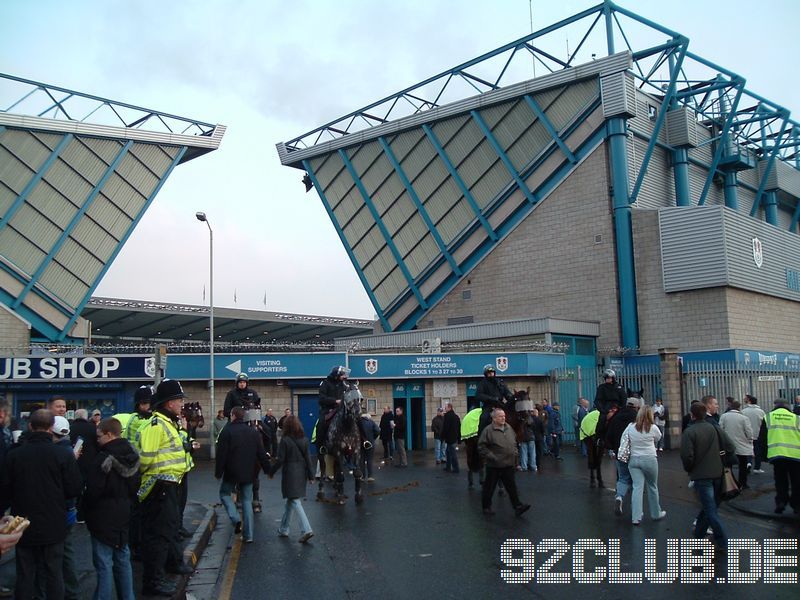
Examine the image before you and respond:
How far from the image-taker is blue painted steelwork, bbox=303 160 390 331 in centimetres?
4631

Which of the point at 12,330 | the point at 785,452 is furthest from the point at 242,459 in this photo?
the point at 12,330

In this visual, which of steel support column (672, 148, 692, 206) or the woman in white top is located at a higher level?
steel support column (672, 148, 692, 206)

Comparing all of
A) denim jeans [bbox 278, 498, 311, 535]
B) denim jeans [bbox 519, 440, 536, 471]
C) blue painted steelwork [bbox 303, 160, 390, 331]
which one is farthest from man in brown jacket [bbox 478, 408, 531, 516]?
blue painted steelwork [bbox 303, 160, 390, 331]

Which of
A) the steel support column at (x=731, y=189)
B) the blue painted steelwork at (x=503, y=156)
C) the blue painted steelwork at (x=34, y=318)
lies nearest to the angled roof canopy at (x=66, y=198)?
the blue painted steelwork at (x=34, y=318)

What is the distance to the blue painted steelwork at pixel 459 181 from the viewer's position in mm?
40031

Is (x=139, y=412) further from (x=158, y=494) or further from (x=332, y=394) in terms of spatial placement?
(x=332, y=394)

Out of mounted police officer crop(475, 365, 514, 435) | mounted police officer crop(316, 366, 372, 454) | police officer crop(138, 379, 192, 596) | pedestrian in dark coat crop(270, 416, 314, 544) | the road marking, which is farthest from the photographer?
mounted police officer crop(475, 365, 514, 435)

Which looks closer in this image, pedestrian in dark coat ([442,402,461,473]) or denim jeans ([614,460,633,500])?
denim jeans ([614,460,633,500])

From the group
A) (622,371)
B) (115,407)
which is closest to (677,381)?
(622,371)

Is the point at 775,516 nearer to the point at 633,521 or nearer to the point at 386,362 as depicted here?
the point at 633,521

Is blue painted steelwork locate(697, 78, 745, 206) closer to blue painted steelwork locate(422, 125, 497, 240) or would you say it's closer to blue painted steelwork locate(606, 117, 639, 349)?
blue painted steelwork locate(606, 117, 639, 349)

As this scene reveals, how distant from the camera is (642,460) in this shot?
10258 millimetres

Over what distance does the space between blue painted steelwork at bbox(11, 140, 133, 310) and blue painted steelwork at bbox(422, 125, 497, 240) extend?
52.7 feet

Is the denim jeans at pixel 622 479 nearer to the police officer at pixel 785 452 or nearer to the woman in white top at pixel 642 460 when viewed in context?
the woman in white top at pixel 642 460
